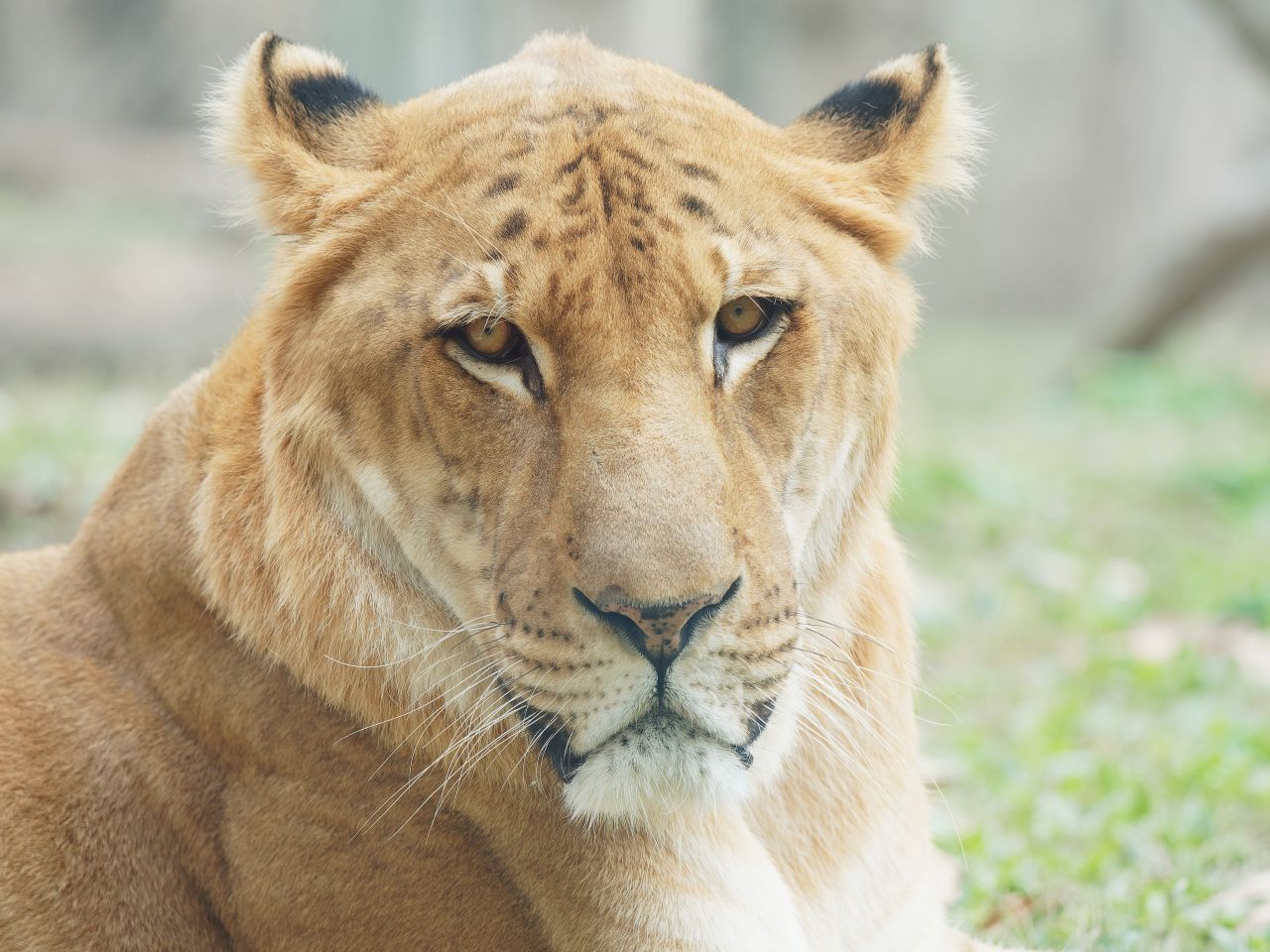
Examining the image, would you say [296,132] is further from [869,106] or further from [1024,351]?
[1024,351]

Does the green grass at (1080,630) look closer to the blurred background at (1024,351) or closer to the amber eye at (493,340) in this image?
the blurred background at (1024,351)

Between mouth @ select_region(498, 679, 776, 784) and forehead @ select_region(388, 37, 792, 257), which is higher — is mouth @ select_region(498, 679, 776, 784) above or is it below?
below

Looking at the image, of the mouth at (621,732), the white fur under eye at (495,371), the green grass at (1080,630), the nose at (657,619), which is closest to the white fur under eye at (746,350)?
the white fur under eye at (495,371)

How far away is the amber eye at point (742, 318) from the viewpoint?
8.64ft

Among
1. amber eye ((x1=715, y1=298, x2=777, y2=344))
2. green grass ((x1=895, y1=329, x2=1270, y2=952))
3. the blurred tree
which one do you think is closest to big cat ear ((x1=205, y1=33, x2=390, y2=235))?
amber eye ((x1=715, y1=298, x2=777, y2=344))

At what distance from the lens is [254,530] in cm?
279

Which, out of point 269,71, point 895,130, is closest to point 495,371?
point 269,71

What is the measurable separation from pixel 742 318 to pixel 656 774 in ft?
2.66

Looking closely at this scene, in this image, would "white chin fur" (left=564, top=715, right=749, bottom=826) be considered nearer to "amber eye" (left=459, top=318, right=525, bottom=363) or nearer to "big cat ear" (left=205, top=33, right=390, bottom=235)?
"amber eye" (left=459, top=318, right=525, bottom=363)

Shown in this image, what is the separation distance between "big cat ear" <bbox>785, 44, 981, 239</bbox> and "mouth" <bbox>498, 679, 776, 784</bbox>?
3.76ft

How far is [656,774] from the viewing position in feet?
7.99

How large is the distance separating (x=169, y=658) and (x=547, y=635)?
84cm

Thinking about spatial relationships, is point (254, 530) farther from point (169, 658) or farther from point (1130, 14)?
point (1130, 14)

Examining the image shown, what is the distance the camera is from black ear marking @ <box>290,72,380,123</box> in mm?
2865
